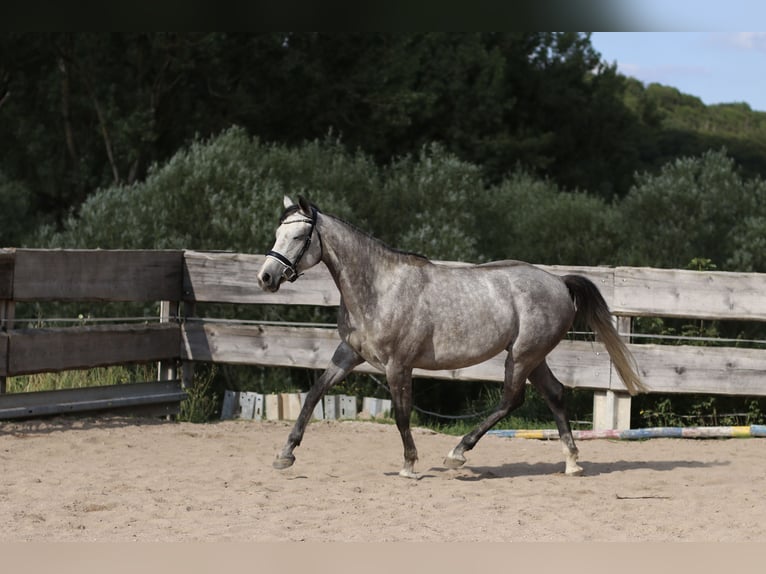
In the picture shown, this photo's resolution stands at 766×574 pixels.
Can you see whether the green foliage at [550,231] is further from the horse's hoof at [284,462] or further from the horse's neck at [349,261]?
the horse's hoof at [284,462]

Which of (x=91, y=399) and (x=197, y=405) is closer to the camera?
(x=91, y=399)

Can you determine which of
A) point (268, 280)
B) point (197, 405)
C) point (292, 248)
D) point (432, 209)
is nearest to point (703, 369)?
point (292, 248)

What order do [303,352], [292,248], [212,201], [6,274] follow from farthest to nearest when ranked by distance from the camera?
[212,201]
[303,352]
[6,274]
[292,248]

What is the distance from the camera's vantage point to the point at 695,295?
8.87 metres

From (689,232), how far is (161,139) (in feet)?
45.4

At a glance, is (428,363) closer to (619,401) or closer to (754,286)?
(619,401)

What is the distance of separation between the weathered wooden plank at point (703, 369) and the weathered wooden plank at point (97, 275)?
13.7ft

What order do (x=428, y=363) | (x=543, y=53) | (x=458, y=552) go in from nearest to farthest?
(x=458, y=552) < (x=428, y=363) < (x=543, y=53)

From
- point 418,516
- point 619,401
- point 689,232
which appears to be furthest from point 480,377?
point 689,232

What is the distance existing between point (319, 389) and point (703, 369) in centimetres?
362

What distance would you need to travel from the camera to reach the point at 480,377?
9.17 m

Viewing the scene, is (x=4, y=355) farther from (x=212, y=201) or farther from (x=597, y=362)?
(x=212, y=201)

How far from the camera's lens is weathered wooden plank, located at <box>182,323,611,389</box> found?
29.9 ft

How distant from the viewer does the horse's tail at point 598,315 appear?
7.33 metres
